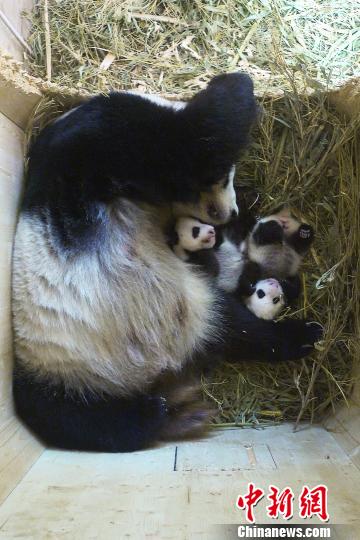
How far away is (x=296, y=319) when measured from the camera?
2514mm

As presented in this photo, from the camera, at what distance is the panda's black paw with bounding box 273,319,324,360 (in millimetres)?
2424

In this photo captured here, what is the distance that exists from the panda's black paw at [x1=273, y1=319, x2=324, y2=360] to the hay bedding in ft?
0.20

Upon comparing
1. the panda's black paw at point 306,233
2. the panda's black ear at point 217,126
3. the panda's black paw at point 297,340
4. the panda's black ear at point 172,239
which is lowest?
the panda's black paw at point 297,340

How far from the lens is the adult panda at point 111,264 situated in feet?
6.86

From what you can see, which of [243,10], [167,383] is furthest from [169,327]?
[243,10]

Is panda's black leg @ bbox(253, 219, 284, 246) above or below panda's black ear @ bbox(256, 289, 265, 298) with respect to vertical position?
above

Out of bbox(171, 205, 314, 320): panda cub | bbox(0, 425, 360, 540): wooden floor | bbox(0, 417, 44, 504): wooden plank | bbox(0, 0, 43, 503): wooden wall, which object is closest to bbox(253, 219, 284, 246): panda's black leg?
bbox(171, 205, 314, 320): panda cub

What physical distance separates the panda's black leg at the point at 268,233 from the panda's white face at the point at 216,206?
0.15 m

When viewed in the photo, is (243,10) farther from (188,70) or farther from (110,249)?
(110,249)

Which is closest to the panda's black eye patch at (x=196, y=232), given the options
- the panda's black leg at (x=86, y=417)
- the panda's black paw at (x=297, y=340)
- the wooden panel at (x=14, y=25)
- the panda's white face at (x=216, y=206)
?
the panda's white face at (x=216, y=206)

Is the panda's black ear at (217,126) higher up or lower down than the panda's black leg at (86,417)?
higher up

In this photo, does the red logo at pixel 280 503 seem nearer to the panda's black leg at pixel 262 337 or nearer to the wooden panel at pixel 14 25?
the panda's black leg at pixel 262 337

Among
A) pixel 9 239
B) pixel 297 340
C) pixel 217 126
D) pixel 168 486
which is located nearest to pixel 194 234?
pixel 217 126

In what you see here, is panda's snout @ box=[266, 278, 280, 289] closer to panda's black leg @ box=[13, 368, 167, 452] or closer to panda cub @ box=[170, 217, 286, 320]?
panda cub @ box=[170, 217, 286, 320]
